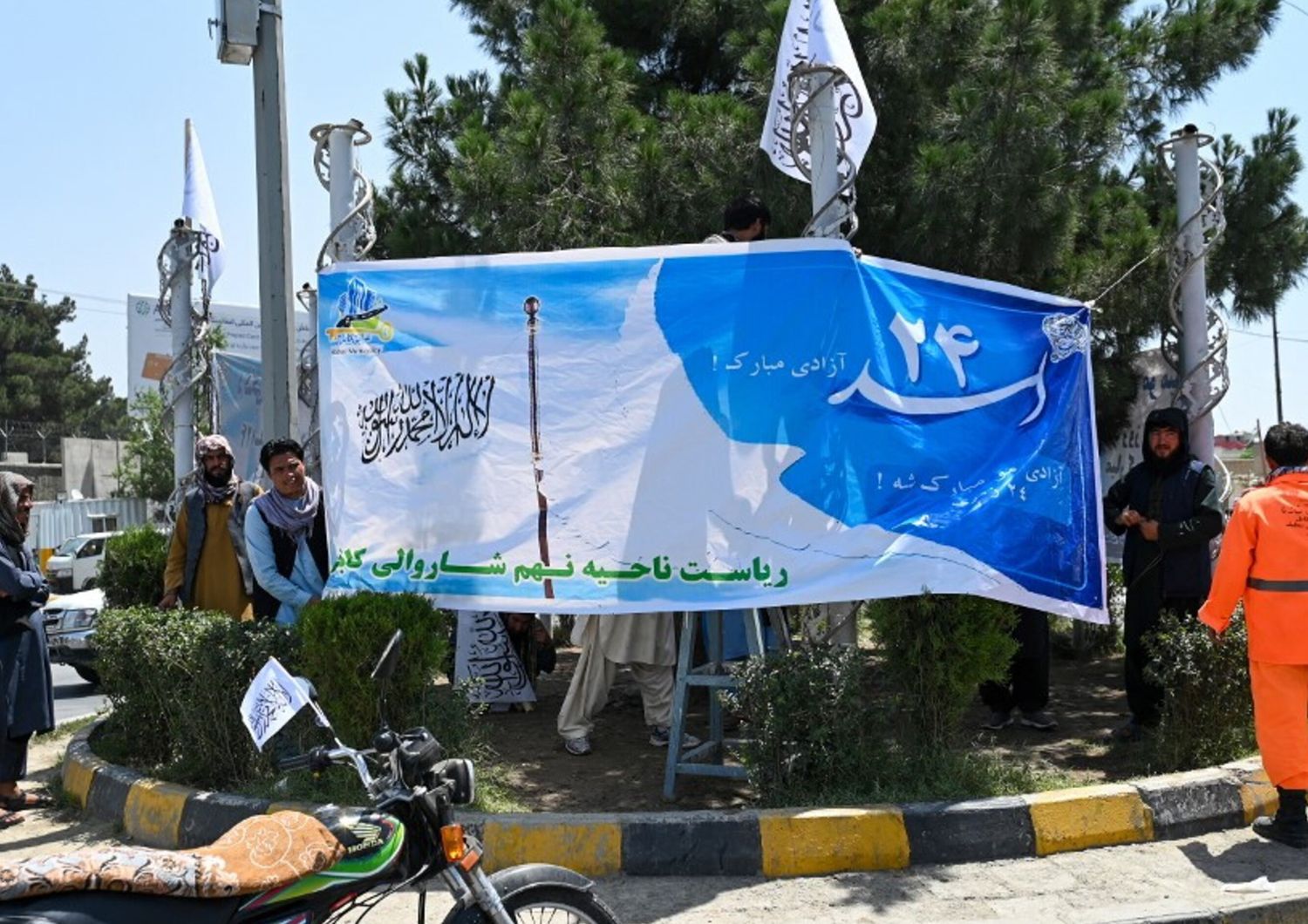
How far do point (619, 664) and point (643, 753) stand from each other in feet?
1.62

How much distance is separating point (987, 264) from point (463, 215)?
369cm

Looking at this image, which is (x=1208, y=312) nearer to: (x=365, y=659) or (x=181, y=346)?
(x=365, y=659)

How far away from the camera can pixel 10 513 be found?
6168 millimetres

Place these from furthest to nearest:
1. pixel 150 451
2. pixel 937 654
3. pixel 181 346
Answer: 1. pixel 150 451
2. pixel 181 346
3. pixel 937 654

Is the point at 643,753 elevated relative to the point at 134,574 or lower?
lower

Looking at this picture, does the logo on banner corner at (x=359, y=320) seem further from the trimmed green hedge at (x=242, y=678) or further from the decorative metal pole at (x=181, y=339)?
the decorative metal pole at (x=181, y=339)

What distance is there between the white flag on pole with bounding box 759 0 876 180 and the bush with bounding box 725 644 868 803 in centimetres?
236

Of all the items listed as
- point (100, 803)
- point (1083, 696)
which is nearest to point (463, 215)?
point (100, 803)

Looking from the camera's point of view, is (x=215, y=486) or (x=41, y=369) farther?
(x=41, y=369)

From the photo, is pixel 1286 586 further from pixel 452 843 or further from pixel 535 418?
pixel 452 843

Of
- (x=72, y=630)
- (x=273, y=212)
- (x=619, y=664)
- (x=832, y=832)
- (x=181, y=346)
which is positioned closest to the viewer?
(x=832, y=832)

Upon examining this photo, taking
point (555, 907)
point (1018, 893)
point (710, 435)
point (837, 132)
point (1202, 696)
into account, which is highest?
point (837, 132)

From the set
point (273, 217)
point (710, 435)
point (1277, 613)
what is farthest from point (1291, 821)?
point (273, 217)

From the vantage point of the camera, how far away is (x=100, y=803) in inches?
237
